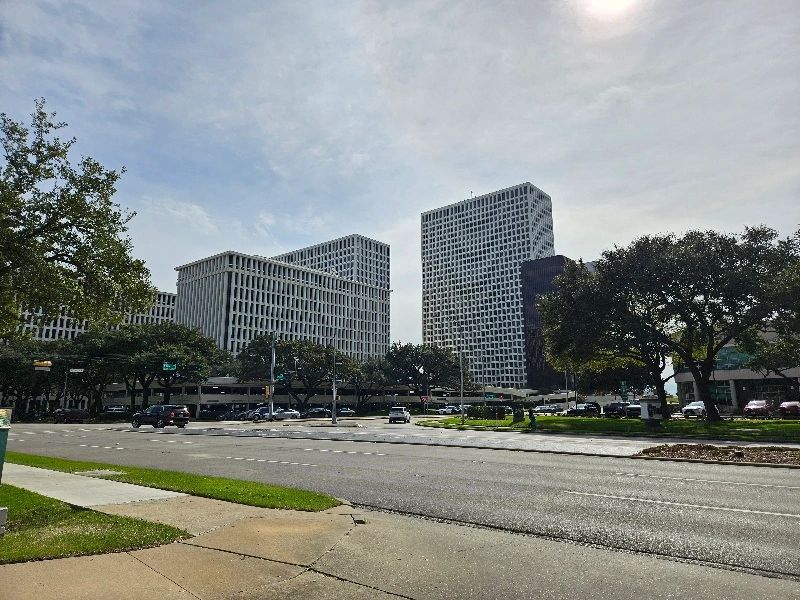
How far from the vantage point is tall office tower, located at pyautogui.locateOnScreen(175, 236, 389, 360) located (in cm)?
15688

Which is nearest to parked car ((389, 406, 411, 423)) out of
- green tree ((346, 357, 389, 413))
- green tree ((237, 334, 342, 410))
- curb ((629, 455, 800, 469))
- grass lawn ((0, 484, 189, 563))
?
green tree ((237, 334, 342, 410))

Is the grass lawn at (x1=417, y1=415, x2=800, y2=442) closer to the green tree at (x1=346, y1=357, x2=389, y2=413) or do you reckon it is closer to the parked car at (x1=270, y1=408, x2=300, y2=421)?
the parked car at (x1=270, y1=408, x2=300, y2=421)

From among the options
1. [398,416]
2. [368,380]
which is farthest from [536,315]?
[398,416]

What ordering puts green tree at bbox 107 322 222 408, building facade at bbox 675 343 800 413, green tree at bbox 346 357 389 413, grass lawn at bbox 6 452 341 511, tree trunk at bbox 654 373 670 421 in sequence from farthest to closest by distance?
1. green tree at bbox 346 357 389 413
2. green tree at bbox 107 322 222 408
3. building facade at bbox 675 343 800 413
4. tree trunk at bbox 654 373 670 421
5. grass lawn at bbox 6 452 341 511

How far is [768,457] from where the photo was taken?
18.1 metres

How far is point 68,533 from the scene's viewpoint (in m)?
7.88

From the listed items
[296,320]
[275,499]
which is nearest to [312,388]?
[296,320]

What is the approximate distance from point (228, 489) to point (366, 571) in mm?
6557

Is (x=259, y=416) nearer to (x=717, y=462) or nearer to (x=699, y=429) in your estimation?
(x=699, y=429)

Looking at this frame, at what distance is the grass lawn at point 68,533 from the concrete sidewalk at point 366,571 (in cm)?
31

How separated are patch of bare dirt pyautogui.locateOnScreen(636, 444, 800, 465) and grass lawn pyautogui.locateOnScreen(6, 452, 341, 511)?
14154mm

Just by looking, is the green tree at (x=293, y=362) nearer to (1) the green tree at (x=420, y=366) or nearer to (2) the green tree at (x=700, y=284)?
(1) the green tree at (x=420, y=366)

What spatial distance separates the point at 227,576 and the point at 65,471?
40.6 feet

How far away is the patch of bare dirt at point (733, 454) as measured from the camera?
17672mm
